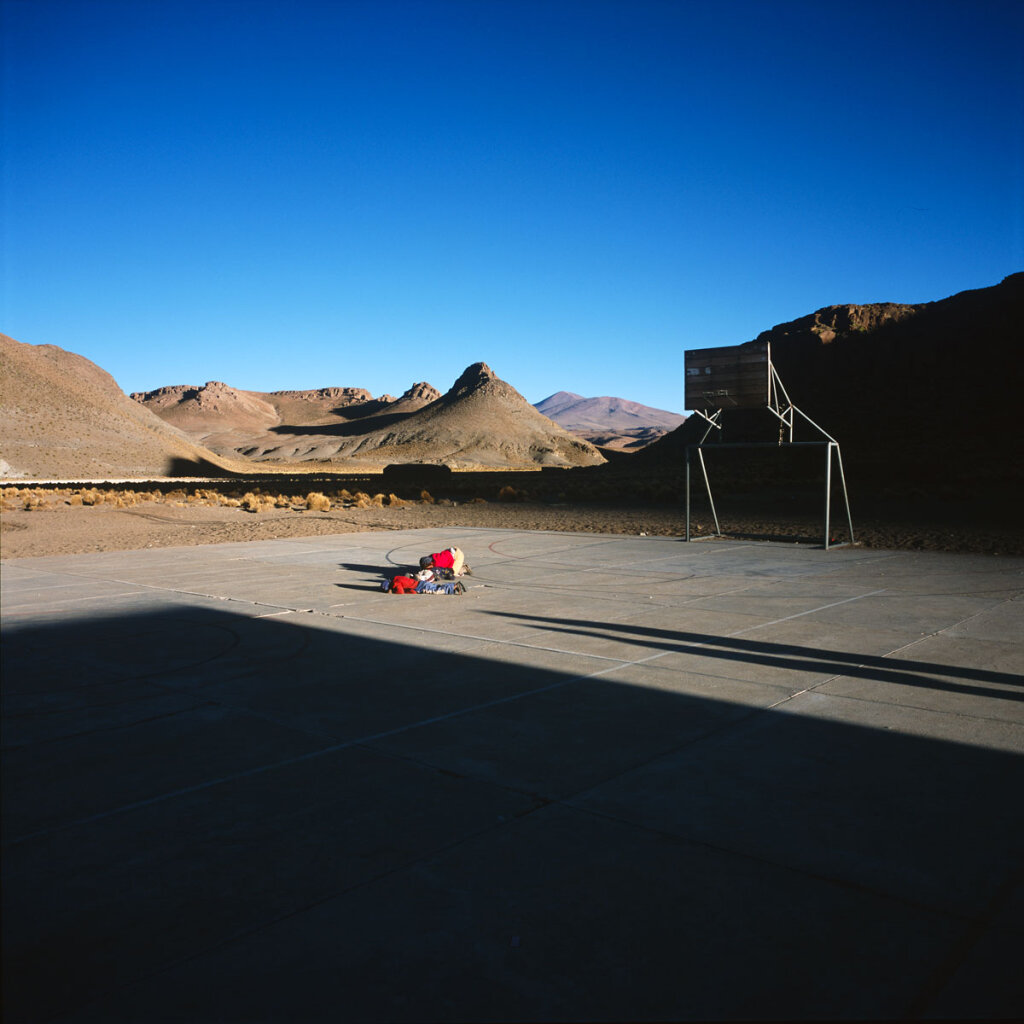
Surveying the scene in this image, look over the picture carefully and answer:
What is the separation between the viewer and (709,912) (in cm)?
326

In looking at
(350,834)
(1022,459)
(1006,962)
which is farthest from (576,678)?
(1022,459)

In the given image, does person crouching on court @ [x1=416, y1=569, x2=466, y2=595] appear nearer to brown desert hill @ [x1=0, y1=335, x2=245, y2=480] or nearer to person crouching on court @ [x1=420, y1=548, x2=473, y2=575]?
person crouching on court @ [x1=420, y1=548, x2=473, y2=575]

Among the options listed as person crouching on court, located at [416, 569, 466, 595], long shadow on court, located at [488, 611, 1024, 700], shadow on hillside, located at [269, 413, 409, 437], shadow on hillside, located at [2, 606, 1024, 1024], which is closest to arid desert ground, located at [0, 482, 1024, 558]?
person crouching on court, located at [416, 569, 466, 595]

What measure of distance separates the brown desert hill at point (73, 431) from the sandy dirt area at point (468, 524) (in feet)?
187

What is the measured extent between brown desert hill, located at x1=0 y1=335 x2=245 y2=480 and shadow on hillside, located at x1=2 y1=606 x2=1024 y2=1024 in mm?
82918

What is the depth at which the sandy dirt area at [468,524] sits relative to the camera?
19047 millimetres

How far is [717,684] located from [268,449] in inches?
7157

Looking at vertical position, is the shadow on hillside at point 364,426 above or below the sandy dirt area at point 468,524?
above

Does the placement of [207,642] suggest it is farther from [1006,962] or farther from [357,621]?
[1006,962]

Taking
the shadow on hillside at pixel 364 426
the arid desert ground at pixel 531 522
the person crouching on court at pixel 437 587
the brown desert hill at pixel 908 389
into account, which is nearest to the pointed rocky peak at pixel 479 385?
the shadow on hillside at pixel 364 426

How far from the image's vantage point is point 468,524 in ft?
81.5

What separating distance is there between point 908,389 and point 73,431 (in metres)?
82.7

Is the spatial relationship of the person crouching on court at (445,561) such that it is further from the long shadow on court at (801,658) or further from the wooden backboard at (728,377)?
the wooden backboard at (728,377)

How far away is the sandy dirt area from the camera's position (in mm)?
19047
